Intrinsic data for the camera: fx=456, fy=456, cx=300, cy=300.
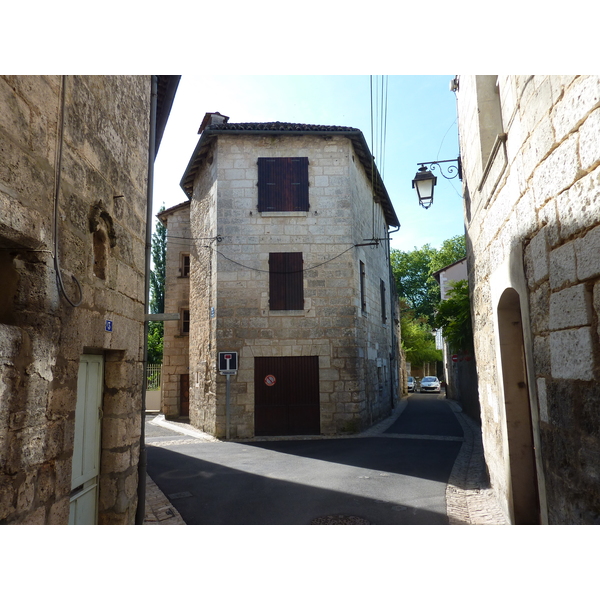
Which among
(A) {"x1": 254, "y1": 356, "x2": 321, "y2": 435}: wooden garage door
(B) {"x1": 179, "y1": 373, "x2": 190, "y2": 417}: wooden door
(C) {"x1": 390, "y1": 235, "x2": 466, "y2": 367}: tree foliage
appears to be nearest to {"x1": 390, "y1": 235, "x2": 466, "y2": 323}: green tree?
(C) {"x1": 390, "y1": 235, "x2": 466, "y2": 367}: tree foliage

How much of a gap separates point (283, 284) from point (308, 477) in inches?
219

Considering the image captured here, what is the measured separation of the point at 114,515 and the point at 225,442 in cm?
667

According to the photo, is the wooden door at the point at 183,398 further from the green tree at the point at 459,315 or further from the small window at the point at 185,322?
the green tree at the point at 459,315

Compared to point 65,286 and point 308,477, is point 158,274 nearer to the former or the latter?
point 308,477

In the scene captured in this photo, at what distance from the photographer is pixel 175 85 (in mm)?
5977

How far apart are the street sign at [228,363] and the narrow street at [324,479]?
157 centimetres

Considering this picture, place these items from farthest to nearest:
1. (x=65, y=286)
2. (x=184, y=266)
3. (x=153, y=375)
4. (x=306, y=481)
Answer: (x=153, y=375)
(x=184, y=266)
(x=306, y=481)
(x=65, y=286)

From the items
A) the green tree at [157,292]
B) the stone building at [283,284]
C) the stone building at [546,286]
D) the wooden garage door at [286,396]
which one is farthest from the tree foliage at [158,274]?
the stone building at [546,286]

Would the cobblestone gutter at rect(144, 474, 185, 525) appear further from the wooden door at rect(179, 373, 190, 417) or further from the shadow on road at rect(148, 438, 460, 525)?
the wooden door at rect(179, 373, 190, 417)

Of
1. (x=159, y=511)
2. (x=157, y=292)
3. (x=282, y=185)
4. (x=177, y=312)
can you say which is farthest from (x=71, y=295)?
(x=157, y=292)

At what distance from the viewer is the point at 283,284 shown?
11.1m

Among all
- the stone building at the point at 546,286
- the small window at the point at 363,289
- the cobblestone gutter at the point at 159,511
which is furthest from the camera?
the small window at the point at 363,289

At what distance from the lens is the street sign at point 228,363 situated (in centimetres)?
1053

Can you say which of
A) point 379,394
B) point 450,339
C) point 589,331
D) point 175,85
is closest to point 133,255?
point 175,85
